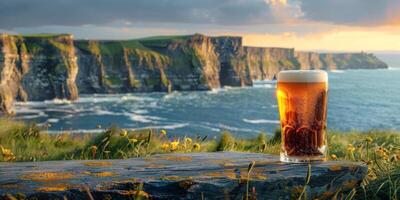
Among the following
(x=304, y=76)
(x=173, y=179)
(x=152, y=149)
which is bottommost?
(x=152, y=149)

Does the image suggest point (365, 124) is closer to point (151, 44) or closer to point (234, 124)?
point (234, 124)

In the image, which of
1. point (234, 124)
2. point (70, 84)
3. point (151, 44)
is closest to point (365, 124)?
point (234, 124)

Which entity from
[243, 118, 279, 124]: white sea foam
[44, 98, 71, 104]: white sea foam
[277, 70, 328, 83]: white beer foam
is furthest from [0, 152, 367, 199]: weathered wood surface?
[44, 98, 71, 104]: white sea foam

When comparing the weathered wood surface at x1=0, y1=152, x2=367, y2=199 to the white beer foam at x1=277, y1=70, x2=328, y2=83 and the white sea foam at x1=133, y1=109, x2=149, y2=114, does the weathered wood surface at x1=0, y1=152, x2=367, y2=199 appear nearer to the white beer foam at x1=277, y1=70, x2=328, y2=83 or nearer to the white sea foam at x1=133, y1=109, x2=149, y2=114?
the white beer foam at x1=277, y1=70, x2=328, y2=83

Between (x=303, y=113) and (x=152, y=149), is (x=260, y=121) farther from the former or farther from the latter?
(x=303, y=113)

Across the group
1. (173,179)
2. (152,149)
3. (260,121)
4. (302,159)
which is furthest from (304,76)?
(260,121)

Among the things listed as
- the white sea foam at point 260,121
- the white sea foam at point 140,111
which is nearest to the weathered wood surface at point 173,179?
the white sea foam at point 260,121

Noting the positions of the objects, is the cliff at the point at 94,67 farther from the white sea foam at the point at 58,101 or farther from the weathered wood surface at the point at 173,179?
the weathered wood surface at the point at 173,179
